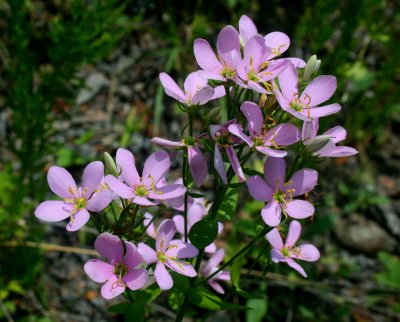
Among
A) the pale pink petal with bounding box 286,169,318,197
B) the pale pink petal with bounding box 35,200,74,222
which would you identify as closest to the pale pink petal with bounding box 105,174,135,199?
the pale pink petal with bounding box 35,200,74,222

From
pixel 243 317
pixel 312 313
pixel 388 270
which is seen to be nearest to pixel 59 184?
pixel 243 317

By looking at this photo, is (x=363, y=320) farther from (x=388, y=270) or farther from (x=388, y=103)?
(x=388, y=103)

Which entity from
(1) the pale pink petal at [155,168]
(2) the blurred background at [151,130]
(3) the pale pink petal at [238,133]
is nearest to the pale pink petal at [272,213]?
(3) the pale pink petal at [238,133]

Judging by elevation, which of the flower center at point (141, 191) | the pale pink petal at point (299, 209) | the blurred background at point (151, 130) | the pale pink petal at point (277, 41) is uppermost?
the pale pink petal at point (277, 41)

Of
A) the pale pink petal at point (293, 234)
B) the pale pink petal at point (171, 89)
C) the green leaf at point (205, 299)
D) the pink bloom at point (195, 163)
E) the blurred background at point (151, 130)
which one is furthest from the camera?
the blurred background at point (151, 130)

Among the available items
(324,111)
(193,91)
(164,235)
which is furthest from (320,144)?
(164,235)

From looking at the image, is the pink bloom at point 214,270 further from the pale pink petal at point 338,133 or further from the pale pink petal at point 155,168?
the pale pink petal at point 338,133
